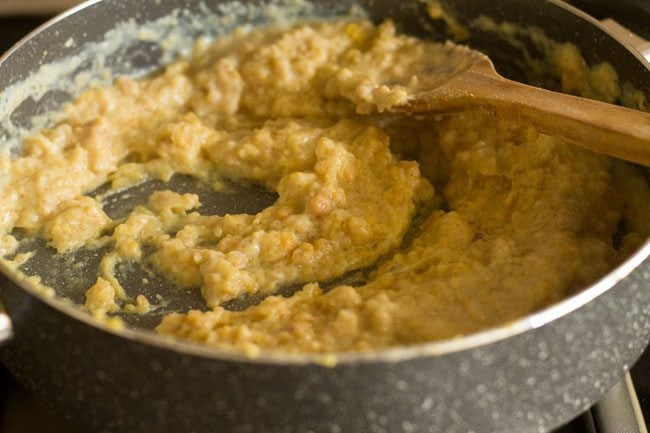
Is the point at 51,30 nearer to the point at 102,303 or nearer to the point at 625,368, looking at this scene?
the point at 102,303

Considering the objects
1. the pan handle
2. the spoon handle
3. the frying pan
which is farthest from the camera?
the spoon handle

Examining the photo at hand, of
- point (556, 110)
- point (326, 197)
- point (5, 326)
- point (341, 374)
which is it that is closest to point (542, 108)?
point (556, 110)

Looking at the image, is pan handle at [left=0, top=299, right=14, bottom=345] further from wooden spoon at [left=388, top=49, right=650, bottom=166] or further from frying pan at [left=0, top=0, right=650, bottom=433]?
wooden spoon at [left=388, top=49, right=650, bottom=166]

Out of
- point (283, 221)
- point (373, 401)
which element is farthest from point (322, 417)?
point (283, 221)

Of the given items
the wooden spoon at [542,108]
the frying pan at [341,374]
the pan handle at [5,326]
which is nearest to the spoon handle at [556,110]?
the wooden spoon at [542,108]

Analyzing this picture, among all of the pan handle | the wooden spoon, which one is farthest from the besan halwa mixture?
the pan handle

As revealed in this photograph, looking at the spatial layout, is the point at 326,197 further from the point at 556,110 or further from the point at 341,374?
the point at 341,374

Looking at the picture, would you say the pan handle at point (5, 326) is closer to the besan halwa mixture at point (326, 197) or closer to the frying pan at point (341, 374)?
the frying pan at point (341, 374)
